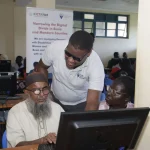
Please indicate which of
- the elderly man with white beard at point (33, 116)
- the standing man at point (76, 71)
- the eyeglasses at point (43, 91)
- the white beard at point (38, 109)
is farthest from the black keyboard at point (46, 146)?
the standing man at point (76, 71)

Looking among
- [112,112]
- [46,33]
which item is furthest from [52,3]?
[112,112]

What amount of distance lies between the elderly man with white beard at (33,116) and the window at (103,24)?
30.9 ft

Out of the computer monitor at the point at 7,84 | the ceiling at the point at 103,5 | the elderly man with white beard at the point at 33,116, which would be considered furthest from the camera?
the ceiling at the point at 103,5

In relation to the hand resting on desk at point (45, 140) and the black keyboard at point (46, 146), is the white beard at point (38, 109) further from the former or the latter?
the black keyboard at point (46, 146)

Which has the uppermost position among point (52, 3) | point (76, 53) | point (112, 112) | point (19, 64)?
point (52, 3)

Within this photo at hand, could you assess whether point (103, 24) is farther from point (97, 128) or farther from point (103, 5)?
point (97, 128)

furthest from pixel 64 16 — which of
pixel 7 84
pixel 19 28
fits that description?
pixel 19 28

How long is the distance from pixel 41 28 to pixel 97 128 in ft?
10.4

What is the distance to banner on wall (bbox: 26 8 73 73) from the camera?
13.1 feet

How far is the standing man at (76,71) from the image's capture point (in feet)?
6.52

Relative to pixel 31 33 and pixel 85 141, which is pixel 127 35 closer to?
pixel 31 33

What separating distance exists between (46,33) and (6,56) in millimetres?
5560

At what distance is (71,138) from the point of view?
3.64ft

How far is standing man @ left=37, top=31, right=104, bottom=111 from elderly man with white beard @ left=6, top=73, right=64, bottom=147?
30 cm
